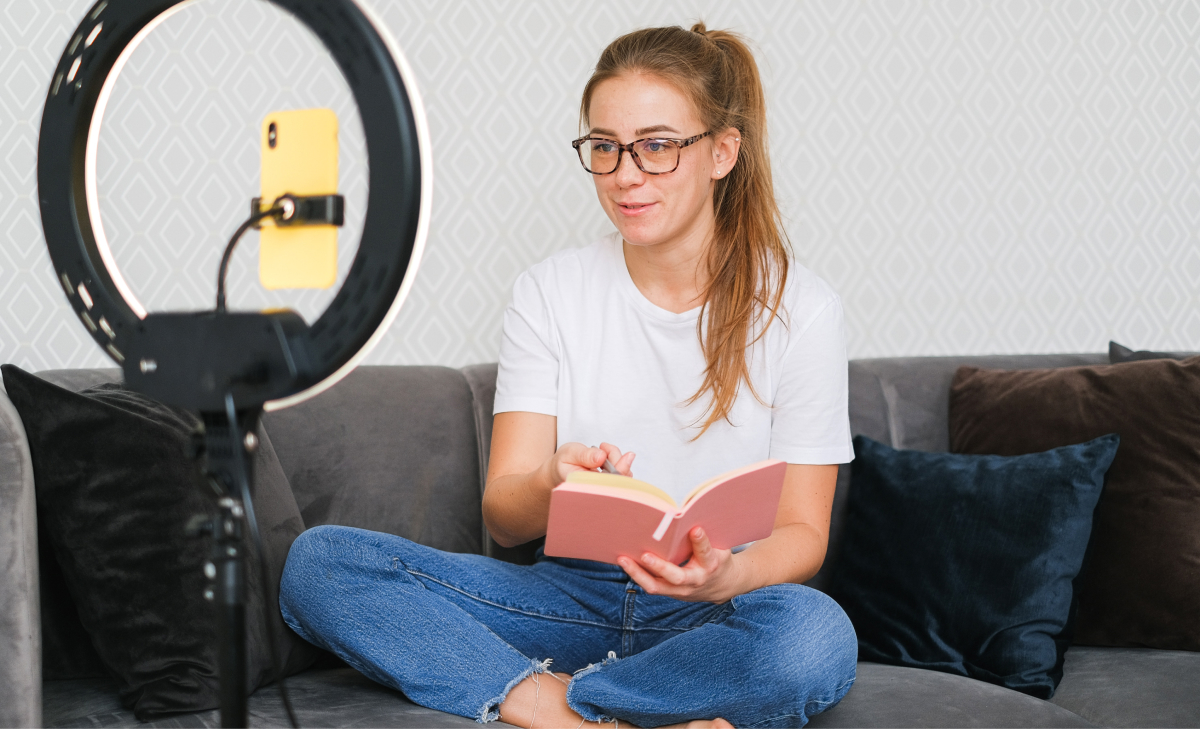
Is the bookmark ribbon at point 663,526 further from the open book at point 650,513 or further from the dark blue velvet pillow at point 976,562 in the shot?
the dark blue velvet pillow at point 976,562

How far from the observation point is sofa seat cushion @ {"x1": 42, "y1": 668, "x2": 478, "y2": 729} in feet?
4.02

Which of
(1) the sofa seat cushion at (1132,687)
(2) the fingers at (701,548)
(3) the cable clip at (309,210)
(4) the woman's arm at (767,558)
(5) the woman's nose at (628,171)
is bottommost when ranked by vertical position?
(1) the sofa seat cushion at (1132,687)

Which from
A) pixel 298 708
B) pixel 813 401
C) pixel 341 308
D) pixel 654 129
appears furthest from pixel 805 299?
pixel 341 308

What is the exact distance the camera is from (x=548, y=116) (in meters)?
2.13

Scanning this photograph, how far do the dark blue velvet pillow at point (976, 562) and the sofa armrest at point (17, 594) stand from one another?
1237 millimetres

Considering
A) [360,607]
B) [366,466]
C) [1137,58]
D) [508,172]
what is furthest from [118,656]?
[1137,58]

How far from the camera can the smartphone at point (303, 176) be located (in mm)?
656

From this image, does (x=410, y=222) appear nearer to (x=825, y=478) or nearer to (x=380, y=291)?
(x=380, y=291)

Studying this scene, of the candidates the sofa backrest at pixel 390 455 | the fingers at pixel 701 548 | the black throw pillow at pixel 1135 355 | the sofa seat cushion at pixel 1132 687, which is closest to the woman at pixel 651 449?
the fingers at pixel 701 548

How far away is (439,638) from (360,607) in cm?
12

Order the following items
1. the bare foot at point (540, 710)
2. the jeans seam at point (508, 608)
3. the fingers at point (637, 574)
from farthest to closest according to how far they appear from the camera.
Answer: the jeans seam at point (508, 608), the bare foot at point (540, 710), the fingers at point (637, 574)

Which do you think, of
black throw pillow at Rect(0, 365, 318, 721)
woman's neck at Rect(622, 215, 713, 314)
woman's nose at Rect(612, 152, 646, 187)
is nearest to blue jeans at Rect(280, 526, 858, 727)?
black throw pillow at Rect(0, 365, 318, 721)

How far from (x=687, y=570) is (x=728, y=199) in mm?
744

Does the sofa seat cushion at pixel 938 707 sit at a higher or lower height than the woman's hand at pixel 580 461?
lower
